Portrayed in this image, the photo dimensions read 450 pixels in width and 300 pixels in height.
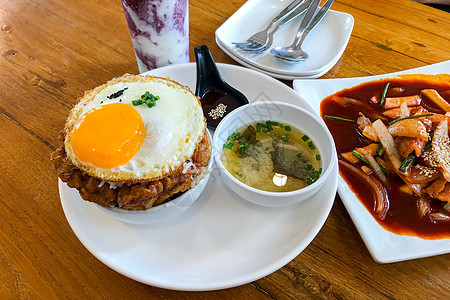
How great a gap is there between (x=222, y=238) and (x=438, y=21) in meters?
2.52

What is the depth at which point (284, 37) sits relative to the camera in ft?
8.09

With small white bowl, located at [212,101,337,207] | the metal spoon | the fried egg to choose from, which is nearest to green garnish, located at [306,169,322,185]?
small white bowl, located at [212,101,337,207]

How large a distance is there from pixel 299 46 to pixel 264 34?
0.27m

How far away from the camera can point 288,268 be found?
4.72 feet

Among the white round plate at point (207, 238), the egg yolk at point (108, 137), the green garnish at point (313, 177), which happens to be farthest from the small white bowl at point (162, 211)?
the green garnish at point (313, 177)

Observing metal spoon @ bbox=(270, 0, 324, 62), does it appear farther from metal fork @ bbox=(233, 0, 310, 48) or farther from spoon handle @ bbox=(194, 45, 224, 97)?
spoon handle @ bbox=(194, 45, 224, 97)

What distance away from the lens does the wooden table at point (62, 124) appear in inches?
54.7

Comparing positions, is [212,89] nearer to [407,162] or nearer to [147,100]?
[147,100]

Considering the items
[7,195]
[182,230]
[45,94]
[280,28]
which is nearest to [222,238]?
[182,230]

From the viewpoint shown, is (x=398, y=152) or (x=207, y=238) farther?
(x=398, y=152)

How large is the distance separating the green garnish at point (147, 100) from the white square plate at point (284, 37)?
3.15ft

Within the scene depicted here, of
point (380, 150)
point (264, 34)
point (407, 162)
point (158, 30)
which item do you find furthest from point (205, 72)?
point (407, 162)

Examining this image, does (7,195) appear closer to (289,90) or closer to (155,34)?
(155,34)

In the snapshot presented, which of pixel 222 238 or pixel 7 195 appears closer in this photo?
pixel 222 238
